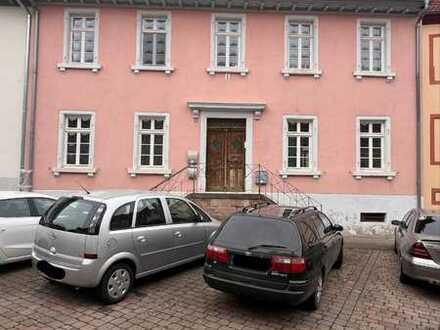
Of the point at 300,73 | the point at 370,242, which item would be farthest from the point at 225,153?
the point at 370,242

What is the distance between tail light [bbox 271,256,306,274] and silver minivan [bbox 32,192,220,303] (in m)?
2.22

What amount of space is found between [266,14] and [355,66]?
11.7ft

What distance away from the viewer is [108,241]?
545cm

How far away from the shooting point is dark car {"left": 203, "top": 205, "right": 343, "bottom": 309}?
4965mm

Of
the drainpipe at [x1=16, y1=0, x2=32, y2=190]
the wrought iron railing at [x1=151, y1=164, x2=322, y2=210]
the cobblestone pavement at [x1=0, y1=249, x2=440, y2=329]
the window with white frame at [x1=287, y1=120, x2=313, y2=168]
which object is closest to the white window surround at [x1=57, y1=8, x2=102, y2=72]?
the drainpipe at [x1=16, y1=0, x2=32, y2=190]

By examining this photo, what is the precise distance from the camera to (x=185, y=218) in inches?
280

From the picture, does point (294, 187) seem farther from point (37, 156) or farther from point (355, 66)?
point (37, 156)

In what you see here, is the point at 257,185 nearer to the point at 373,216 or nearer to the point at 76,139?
the point at 373,216

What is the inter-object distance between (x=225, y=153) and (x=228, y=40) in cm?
393

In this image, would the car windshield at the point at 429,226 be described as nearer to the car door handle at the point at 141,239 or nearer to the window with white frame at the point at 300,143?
the car door handle at the point at 141,239

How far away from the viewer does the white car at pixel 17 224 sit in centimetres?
672

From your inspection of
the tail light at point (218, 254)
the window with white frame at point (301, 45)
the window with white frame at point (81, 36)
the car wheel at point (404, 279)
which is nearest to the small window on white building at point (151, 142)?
the window with white frame at point (81, 36)

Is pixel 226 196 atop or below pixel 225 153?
below

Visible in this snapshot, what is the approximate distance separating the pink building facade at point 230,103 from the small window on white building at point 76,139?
0.11ft
